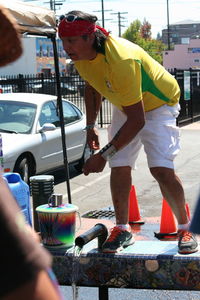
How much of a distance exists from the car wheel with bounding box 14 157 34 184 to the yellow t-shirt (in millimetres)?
4630

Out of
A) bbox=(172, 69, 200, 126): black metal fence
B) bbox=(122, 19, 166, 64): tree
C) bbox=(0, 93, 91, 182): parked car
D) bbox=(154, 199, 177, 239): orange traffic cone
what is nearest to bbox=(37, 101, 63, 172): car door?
bbox=(0, 93, 91, 182): parked car

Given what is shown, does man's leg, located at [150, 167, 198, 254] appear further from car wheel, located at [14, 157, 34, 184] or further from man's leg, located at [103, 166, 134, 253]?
car wheel, located at [14, 157, 34, 184]

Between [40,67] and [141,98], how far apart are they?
62.8 meters

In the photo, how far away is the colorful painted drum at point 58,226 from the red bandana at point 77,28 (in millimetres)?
1227

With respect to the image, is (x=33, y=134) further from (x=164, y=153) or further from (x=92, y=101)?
(x=164, y=153)

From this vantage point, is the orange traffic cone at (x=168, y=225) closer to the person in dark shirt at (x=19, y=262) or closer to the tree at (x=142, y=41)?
the person in dark shirt at (x=19, y=262)

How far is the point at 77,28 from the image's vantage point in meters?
4.38

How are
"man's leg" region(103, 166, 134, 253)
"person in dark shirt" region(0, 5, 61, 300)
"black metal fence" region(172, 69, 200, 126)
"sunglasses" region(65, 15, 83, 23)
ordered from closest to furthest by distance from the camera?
"person in dark shirt" region(0, 5, 61, 300)
"sunglasses" region(65, 15, 83, 23)
"man's leg" region(103, 166, 134, 253)
"black metal fence" region(172, 69, 200, 126)

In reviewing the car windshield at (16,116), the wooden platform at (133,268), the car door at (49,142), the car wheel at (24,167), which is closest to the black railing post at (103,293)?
the wooden platform at (133,268)

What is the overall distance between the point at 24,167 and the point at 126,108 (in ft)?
16.7

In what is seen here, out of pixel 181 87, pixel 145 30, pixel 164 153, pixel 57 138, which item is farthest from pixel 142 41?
pixel 164 153

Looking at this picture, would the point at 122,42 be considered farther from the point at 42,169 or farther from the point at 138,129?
the point at 42,169

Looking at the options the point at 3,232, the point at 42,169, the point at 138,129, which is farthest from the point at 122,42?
the point at 42,169

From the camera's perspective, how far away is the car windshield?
9.75 metres
